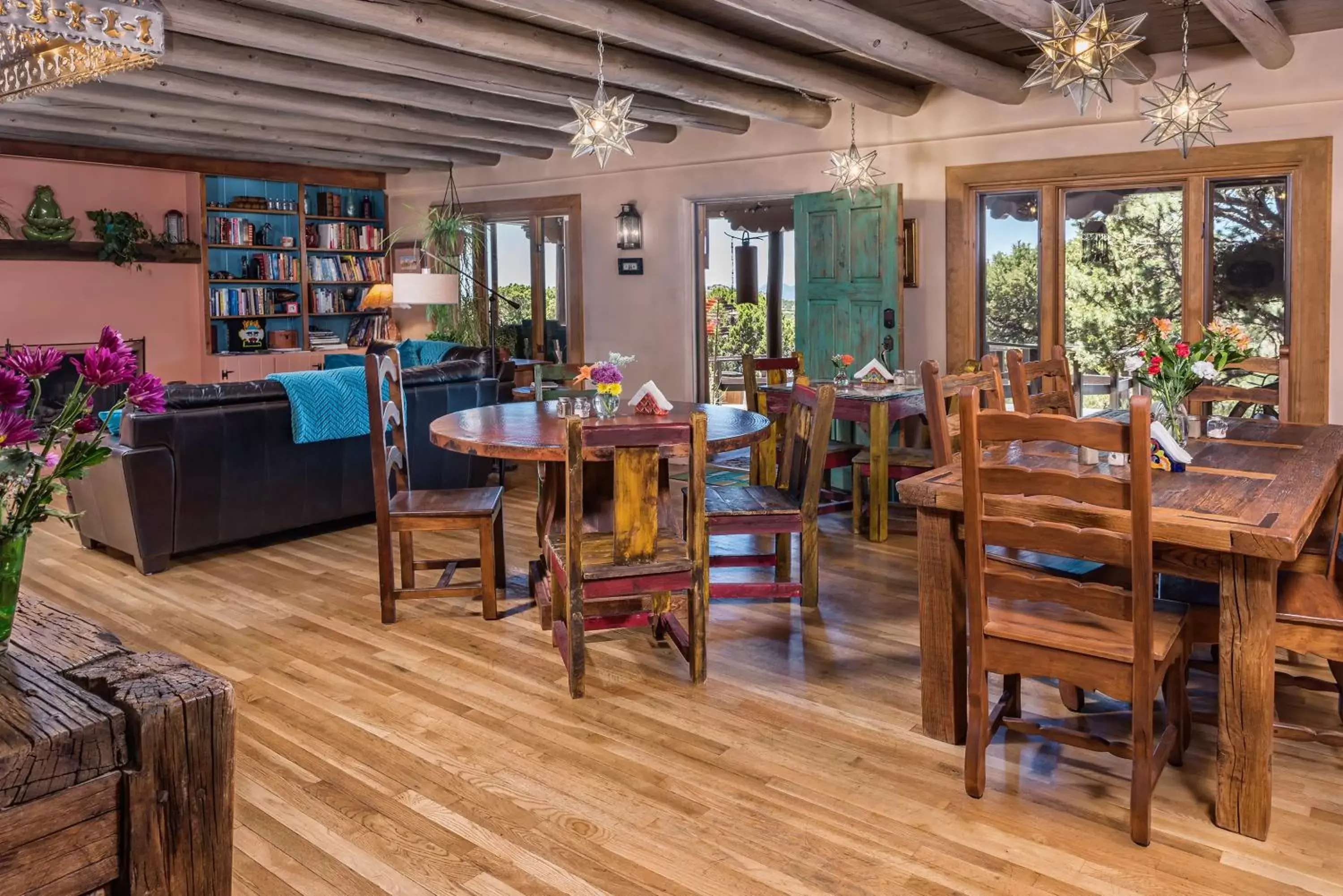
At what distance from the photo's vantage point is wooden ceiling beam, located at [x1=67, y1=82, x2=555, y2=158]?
5793 mm

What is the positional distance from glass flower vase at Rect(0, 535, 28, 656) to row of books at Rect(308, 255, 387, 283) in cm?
892

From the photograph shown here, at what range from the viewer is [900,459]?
5387mm

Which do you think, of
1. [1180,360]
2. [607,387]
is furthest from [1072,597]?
[607,387]

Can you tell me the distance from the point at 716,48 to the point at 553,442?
2.51 metres

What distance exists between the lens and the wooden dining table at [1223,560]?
7.38 feet

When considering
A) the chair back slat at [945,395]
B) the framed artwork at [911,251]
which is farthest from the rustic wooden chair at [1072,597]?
the framed artwork at [911,251]

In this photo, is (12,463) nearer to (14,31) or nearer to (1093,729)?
(14,31)

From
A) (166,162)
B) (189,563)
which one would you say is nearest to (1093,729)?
(189,563)

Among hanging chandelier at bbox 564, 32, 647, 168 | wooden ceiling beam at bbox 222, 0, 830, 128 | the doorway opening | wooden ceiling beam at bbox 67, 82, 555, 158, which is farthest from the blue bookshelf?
hanging chandelier at bbox 564, 32, 647, 168

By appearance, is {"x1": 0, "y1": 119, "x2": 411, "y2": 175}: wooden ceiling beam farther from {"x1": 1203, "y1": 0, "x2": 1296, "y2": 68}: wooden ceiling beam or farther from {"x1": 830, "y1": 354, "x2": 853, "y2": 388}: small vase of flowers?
{"x1": 1203, "y1": 0, "x2": 1296, "y2": 68}: wooden ceiling beam

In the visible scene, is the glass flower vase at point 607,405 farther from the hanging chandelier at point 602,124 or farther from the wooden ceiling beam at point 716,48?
the wooden ceiling beam at point 716,48

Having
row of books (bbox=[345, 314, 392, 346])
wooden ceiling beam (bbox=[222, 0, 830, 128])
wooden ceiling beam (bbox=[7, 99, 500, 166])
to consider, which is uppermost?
wooden ceiling beam (bbox=[7, 99, 500, 166])

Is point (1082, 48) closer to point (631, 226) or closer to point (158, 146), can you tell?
point (631, 226)

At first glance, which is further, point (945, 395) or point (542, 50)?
point (542, 50)
